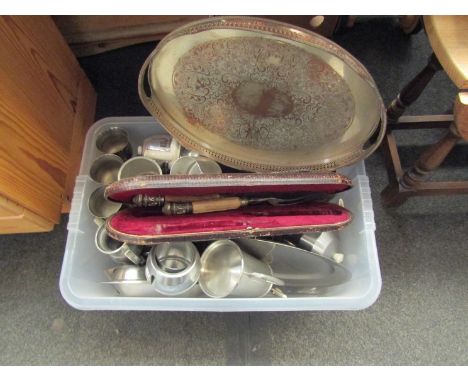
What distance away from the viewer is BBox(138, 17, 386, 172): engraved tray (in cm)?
53

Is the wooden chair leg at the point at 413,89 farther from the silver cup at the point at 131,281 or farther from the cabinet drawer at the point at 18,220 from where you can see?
the cabinet drawer at the point at 18,220

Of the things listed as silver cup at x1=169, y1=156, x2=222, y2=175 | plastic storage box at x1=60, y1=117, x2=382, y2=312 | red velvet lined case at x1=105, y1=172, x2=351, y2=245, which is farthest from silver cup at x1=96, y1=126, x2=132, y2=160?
red velvet lined case at x1=105, y1=172, x2=351, y2=245

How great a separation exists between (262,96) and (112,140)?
1.18 ft

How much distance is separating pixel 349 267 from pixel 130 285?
0.39 m

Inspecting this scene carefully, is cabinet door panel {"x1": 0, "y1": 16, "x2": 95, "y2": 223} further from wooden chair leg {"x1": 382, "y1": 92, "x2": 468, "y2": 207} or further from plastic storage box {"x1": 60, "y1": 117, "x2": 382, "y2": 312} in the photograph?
wooden chair leg {"x1": 382, "y1": 92, "x2": 468, "y2": 207}

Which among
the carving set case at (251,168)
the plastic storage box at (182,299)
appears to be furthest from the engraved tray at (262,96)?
the plastic storage box at (182,299)

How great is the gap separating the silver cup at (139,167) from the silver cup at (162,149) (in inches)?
1.1

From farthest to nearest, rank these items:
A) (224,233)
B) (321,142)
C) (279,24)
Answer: (321,142)
(224,233)
(279,24)

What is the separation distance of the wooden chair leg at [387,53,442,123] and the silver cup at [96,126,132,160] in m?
0.55

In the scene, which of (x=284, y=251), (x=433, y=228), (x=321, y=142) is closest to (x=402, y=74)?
(x=433, y=228)

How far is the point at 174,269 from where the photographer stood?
72cm

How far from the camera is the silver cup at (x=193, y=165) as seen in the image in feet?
2.53

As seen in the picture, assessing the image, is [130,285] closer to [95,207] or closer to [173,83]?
[95,207]

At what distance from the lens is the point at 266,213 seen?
647mm
